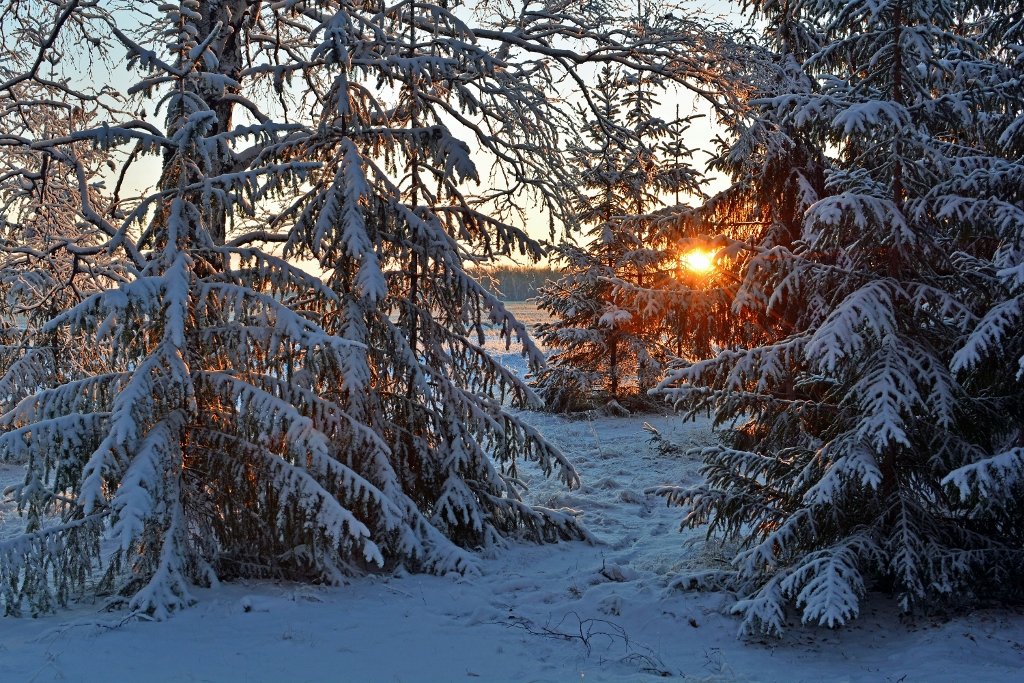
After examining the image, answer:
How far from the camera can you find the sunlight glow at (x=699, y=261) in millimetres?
12259

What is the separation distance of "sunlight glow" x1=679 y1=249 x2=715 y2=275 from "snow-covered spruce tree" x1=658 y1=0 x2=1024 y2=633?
485 cm

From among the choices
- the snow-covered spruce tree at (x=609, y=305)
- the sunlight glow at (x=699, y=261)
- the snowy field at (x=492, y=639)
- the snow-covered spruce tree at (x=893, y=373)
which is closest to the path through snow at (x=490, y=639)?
the snowy field at (x=492, y=639)

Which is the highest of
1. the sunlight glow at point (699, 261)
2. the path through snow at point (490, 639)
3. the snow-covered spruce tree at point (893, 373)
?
the sunlight glow at point (699, 261)

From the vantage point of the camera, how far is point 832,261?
359 inches

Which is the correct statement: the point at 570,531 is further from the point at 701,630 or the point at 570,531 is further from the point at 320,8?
the point at 320,8

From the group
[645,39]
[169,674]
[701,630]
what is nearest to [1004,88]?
[645,39]

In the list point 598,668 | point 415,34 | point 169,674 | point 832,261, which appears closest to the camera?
point 169,674

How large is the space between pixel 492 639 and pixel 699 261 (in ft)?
27.6

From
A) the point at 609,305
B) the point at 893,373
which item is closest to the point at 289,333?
the point at 893,373

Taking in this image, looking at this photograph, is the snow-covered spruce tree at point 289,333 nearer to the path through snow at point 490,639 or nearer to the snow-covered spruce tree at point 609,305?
the path through snow at point 490,639

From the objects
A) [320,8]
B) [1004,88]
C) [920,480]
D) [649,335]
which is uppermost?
[320,8]

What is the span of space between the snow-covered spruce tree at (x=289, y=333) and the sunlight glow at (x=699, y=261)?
14.5 ft

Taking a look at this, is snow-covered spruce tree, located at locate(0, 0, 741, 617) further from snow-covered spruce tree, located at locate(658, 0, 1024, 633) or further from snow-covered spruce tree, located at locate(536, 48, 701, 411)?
snow-covered spruce tree, located at locate(536, 48, 701, 411)

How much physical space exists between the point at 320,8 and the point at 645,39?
3.53m
